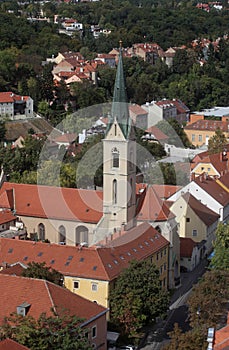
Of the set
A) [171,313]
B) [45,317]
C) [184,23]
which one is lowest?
[171,313]

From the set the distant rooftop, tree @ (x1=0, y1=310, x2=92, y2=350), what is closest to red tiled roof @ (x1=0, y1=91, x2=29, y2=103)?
the distant rooftop

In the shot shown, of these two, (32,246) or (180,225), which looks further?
(180,225)

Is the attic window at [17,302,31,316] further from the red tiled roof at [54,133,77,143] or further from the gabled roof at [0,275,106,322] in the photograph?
the red tiled roof at [54,133,77,143]

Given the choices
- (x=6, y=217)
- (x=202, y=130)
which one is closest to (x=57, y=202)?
(x=6, y=217)

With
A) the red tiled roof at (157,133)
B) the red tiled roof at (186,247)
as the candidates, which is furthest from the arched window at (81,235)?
the red tiled roof at (157,133)

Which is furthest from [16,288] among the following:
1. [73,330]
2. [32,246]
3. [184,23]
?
[184,23]

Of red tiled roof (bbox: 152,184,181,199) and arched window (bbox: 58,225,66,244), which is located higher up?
red tiled roof (bbox: 152,184,181,199)

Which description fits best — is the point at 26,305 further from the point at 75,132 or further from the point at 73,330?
the point at 75,132
